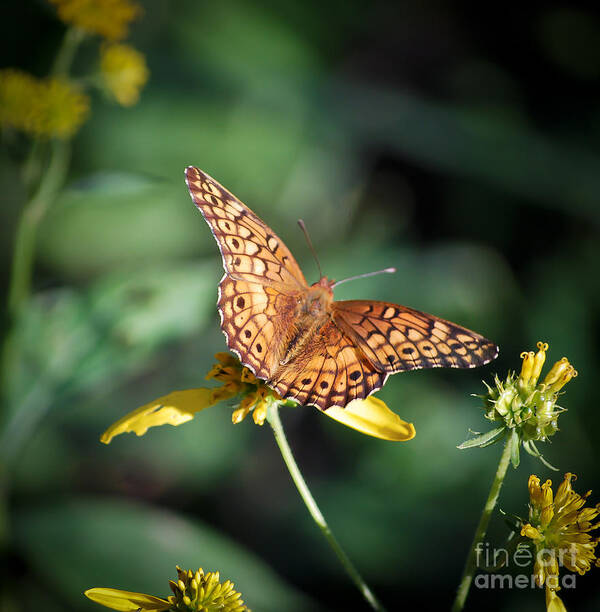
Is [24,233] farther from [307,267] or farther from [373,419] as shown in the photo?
[307,267]

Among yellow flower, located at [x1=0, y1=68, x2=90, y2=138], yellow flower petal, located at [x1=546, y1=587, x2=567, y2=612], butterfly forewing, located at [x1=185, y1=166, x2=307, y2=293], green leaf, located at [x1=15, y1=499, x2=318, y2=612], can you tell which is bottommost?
green leaf, located at [x1=15, y1=499, x2=318, y2=612]

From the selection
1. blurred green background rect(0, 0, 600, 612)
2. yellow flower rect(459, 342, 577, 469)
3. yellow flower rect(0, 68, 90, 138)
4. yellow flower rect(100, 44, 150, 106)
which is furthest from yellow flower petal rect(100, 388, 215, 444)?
yellow flower rect(100, 44, 150, 106)

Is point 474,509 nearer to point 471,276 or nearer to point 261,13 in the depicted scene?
point 471,276

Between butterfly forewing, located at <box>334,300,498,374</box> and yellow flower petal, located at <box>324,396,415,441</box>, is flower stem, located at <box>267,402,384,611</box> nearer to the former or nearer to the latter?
yellow flower petal, located at <box>324,396,415,441</box>

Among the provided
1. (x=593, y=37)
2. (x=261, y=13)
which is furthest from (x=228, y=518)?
(x=593, y=37)

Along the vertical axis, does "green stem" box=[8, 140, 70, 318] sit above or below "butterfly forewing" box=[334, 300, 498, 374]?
below

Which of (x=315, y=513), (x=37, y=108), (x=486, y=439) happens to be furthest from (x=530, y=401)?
(x=37, y=108)

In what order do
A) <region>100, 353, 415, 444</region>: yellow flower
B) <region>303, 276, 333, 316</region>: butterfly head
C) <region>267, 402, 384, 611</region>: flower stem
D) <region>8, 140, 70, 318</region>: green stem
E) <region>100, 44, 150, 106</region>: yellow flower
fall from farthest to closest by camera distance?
1. <region>100, 44, 150, 106</region>: yellow flower
2. <region>8, 140, 70, 318</region>: green stem
3. <region>303, 276, 333, 316</region>: butterfly head
4. <region>100, 353, 415, 444</region>: yellow flower
5. <region>267, 402, 384, 611</region>: flower stem
